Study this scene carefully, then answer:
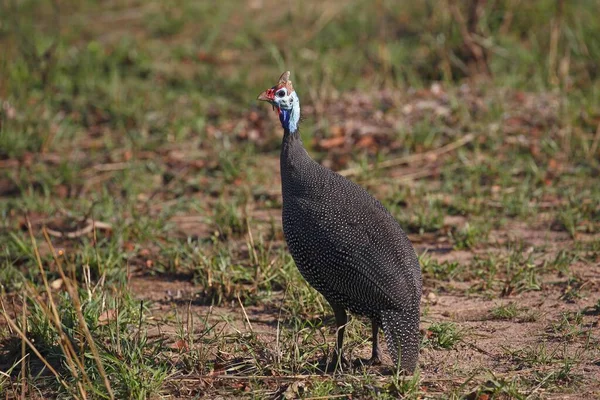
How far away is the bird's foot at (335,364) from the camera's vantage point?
363 centimetres

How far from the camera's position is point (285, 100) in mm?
3812

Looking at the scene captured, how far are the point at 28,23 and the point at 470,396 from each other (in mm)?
6417

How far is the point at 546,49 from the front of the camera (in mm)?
7453

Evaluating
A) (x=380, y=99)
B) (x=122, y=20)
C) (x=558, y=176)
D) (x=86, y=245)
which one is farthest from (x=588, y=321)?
(x=122, y=20)

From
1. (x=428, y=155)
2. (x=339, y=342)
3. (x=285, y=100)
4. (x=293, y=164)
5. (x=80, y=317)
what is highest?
(x=285, y=100)

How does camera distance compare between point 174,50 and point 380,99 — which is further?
point 174,50

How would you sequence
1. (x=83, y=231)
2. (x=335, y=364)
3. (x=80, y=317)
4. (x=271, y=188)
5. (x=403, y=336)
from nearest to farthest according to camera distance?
(x=80, y=317) < (x=403, y=336) < (x=335, y=364) < (x=83, y=231) < (x=271, y=188)

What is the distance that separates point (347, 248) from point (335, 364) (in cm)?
49

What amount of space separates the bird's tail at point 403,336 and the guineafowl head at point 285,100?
3.00 feet

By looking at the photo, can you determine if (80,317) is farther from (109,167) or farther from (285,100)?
(109,167)

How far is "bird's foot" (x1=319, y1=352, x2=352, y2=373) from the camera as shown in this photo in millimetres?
3633

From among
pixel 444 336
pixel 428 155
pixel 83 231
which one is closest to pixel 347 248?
pixel 444 336

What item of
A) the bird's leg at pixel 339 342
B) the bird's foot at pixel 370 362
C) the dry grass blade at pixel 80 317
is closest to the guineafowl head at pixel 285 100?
the bird's leg at pixel 339 342

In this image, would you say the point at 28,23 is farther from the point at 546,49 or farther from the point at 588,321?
the point at 588,321
